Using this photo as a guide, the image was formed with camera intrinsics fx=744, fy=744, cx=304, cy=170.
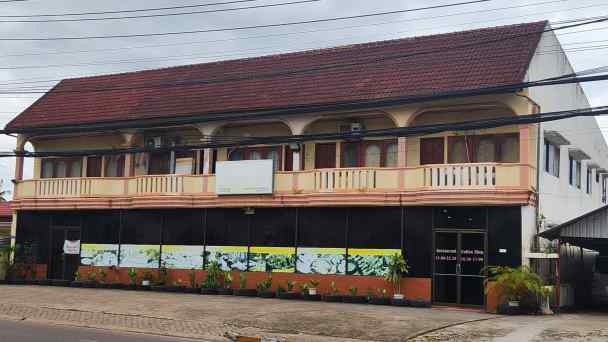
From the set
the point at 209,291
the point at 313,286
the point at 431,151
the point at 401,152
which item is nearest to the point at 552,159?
the point at 431,151

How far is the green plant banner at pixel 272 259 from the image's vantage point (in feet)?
83.5

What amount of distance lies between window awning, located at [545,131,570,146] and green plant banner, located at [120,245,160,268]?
47.7ft

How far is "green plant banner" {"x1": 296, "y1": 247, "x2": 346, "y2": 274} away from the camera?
24625 millimetres

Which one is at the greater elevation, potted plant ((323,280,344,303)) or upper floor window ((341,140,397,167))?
upper floor window ((341,140,397,167))

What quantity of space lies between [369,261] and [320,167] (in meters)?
4.30

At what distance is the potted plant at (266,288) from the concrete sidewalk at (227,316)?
734mm

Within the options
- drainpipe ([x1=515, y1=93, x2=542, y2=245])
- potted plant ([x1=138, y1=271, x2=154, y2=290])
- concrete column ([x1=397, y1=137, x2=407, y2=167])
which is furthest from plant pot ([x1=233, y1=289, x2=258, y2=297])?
drainpipe ([x1=515, y1=93, x2=542, y2=245])

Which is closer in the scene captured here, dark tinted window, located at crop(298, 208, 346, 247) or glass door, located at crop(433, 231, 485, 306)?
glass door, located at crop(433, 231, 485, 306)

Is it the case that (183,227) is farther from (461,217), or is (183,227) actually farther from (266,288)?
(461,217)

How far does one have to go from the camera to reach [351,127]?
84.3ft

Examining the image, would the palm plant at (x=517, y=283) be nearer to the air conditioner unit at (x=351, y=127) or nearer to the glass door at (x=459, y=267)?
the glass door at (x=459, y=267)

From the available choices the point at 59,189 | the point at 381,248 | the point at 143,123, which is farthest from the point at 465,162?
the point at 59,189

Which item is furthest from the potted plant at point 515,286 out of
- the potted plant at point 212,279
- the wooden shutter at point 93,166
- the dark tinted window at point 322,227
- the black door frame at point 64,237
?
the wooden shutter at point 93,166

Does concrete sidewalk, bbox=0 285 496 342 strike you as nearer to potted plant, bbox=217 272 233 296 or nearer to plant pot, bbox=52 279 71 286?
potted plant, bbox=217 272 233 296
